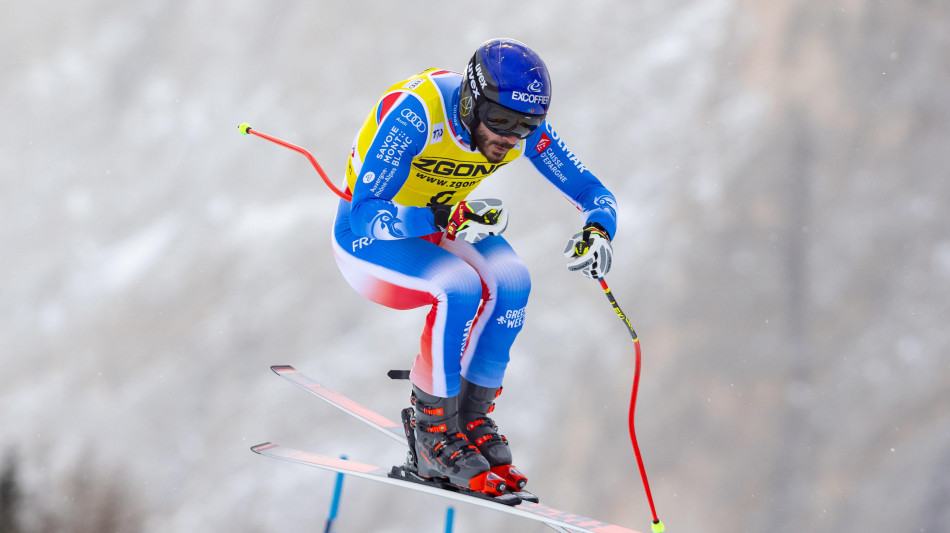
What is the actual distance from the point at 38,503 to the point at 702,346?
4204 millimetres

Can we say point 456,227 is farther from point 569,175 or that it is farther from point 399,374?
point 399,374

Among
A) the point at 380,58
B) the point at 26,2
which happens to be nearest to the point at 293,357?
the point at 380,58

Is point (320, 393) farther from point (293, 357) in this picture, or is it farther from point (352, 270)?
point (293, 357)

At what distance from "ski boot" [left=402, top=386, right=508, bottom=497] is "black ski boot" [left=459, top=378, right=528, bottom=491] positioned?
7 cm

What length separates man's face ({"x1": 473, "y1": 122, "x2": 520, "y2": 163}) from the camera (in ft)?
8.96

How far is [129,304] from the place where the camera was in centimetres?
575

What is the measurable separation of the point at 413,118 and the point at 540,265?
272 centimetres

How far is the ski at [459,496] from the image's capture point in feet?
8.34

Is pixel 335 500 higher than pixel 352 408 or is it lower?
lower

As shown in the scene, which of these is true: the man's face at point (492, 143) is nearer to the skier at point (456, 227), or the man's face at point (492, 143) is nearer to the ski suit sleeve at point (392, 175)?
the skier at point (456, 227)

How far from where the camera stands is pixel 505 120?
8.71ft

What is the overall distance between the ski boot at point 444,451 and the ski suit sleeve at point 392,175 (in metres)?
0.59

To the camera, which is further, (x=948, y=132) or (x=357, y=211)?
(x=948, y=132)

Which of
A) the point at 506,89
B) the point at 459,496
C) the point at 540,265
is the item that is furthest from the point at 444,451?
the point at 540,265
